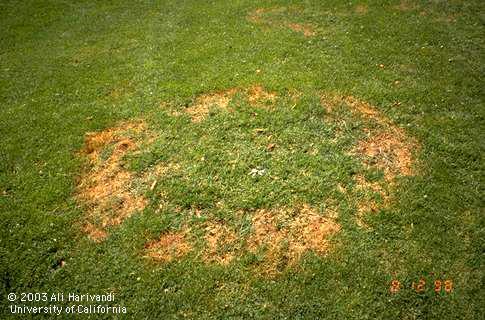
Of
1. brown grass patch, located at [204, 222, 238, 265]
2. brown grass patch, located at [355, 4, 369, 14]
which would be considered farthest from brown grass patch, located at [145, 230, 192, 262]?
brown grass patch, located at [355, 4, 369, 14]

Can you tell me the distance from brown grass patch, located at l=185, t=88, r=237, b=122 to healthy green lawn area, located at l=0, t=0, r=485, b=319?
0.04 metres

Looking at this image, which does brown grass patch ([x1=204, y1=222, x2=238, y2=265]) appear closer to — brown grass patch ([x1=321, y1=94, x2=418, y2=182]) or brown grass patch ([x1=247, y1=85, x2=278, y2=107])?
brown grass patch ([x1=321, y1=94, x2=418, y2=182])

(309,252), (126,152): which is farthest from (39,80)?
(309,252)

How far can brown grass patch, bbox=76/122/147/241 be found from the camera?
635 cm

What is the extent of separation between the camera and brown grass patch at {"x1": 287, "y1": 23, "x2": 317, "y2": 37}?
35.4 ft

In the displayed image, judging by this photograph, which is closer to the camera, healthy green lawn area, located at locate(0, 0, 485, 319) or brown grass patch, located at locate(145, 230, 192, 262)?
healthy green lawn area, located at locate(0, 0, 485, 319)

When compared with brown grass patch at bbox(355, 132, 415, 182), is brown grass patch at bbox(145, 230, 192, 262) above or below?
below

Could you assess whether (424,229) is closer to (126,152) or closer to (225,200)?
(225,200)

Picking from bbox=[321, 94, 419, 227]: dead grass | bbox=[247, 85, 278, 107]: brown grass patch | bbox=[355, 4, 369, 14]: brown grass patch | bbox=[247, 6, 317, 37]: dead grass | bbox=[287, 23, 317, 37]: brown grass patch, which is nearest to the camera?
bbox=[321, 94, 419, 227]: dead grass

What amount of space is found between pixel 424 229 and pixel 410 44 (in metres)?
6.43

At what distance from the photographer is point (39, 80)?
9.68m
